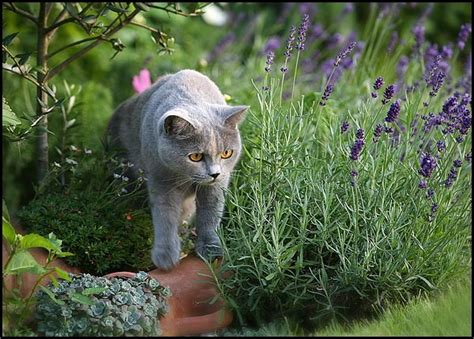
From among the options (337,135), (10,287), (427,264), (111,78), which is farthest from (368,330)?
(111,78)

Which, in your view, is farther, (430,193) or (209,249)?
(209,249)

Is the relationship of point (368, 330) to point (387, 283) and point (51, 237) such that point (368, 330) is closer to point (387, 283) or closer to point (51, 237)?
point (387, 283)

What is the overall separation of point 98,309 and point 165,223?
71cm

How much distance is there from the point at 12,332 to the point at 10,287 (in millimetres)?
321

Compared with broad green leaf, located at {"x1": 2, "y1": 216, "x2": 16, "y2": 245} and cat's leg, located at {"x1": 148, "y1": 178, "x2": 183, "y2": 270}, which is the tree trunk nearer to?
cat's leg, located at {"x1": 148, "y1": 178, "x2": 183, "y2": 270}

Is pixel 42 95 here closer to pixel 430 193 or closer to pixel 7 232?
pixel 7 232

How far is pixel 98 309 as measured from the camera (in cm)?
261

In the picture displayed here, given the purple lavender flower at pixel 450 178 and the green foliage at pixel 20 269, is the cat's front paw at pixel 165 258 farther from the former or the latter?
the purple lavender flower at pixel 450 178

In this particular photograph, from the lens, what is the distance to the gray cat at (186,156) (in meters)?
3.06

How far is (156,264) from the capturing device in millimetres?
3152

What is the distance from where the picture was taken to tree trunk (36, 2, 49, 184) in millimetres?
3432

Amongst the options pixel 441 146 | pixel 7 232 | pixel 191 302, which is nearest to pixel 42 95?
pixel 7 232

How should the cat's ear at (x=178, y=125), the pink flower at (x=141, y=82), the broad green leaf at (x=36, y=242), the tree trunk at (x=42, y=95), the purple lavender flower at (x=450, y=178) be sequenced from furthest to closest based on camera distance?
the pink flower at (x=141, y=82) → the tree trunk at (x=42, y=95) → the cat's ear at (x=178, y=125) → the purple lavender flower at (x=450, y=178) → the broad green leaf at (x=36, y=242)

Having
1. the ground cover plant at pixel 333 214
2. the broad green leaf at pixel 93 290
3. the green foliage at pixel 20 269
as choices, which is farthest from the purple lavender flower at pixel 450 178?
the green foliage at pixel 20 269
